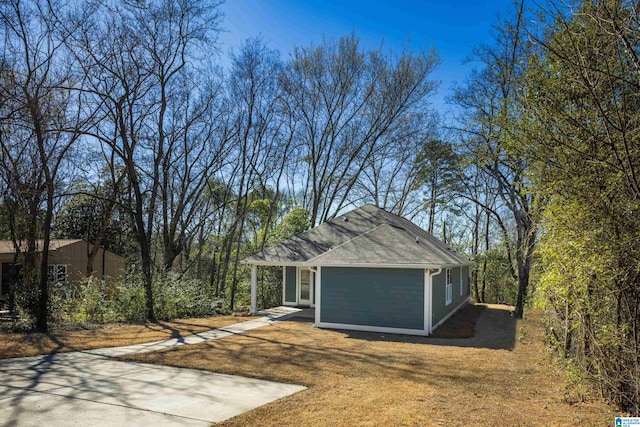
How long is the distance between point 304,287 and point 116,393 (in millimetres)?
11736

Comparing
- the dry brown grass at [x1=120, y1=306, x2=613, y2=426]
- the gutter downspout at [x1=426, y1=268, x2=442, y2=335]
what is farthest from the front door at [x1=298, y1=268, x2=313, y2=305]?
the gutter downspout at [x1=426, y1=268, x2=442, y2=335]

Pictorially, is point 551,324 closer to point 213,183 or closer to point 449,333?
point 449,333

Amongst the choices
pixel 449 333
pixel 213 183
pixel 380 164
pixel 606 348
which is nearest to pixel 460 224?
pixel 380 164

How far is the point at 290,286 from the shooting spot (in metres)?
17.7

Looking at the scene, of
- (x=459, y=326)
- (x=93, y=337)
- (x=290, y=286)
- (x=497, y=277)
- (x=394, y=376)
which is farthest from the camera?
(x=497, y=277)

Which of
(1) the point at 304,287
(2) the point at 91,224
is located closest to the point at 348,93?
(1) the point at 304,287

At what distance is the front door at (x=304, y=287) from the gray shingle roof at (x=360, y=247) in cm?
119

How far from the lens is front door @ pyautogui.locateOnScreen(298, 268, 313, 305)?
17.4 metres

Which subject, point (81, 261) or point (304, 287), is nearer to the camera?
point (304, 287)

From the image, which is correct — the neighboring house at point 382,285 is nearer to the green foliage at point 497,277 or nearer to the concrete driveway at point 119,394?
the concrete driveway at point 119,394

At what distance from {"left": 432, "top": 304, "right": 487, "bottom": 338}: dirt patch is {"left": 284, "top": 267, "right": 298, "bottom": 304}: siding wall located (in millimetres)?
6180

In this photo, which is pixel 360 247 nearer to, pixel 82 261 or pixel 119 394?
pixel 119 394

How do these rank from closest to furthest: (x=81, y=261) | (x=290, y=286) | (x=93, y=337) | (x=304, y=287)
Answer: (x=93, y=337) < (x=304, y=287) < (x=290, y=286) < (x=81, y=261)

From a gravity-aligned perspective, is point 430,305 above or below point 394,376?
above
